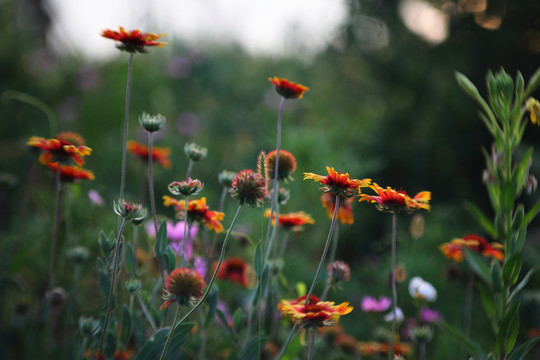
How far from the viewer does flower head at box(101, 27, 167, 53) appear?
0.70 meters

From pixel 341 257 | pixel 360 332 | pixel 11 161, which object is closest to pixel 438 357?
pixel 360 332

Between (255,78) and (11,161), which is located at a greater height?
(255,78)

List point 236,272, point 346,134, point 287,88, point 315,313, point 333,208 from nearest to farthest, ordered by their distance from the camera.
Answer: point 315,313 < point 287,88 < point 333,208 < point 236,272 < point 346,134

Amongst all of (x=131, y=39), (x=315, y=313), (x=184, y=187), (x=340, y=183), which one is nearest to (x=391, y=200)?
(x=340, y=183)

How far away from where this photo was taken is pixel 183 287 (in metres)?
0.62

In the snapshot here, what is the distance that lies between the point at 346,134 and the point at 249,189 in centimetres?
165

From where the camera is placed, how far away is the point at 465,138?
2.01 metres

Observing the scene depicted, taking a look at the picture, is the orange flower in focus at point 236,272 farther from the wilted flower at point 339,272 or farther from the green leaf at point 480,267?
the green leaf at point 480,267

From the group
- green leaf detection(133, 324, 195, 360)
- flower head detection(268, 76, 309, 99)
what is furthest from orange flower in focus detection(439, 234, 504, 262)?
green leaf detection(133, 324, 195, 360)

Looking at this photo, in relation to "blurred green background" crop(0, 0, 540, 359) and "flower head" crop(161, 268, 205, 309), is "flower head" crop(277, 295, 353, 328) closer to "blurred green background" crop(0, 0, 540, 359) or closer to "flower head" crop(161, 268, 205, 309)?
"flower head" crop(161, 268, 205, 309)

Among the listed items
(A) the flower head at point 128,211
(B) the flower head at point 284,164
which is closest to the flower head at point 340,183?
(B) the flower head at point 284,164

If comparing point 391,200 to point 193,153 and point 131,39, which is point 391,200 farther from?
point 131,39

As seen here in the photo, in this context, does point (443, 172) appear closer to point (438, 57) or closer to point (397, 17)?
point (438, 57)

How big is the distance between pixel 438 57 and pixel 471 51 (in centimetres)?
16
